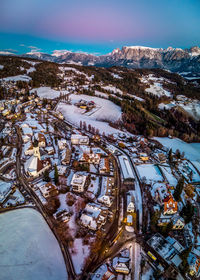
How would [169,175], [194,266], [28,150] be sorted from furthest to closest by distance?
[28,150] → [169,175] → [194,266]

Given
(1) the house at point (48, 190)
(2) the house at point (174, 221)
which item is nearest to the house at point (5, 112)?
(1) the house at point (48, 190)

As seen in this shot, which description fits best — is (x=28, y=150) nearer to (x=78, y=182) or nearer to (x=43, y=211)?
(x=78, y=182)

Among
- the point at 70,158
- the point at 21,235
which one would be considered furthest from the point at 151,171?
the point at 21,235

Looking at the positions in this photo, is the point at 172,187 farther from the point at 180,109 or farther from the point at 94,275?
the point at 180,109

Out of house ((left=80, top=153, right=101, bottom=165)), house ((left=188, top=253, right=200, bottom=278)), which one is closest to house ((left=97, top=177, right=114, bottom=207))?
house ((left=80, top=153, right=101, bottom=165))

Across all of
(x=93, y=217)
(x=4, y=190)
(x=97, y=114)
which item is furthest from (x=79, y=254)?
(x=97, y=114)

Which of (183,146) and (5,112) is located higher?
(5,112)

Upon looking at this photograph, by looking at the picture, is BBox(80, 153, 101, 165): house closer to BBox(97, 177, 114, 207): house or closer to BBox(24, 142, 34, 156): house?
BBox(97, 177, 114, 207): house
